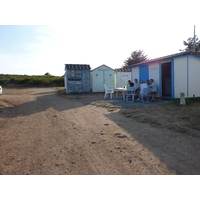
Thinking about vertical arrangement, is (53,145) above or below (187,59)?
below

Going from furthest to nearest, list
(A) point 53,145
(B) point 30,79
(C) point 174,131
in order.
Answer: (B) point 30,79, (C) point 174,131, (A) point 53,145

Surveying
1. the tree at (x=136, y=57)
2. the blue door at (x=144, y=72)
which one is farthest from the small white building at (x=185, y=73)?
the tree at (x=136, y=57)

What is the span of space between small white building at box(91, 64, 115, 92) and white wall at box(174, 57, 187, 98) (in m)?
8.49

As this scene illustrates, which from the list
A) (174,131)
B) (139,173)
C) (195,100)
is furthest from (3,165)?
(195,100)

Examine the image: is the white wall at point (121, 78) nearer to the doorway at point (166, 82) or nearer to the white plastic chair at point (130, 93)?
the doorway at point (166, 82)

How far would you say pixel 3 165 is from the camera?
8.69ft

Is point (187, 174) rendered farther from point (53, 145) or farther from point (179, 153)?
point (53, 145)

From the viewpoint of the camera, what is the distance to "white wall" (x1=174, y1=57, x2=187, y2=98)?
356 inches

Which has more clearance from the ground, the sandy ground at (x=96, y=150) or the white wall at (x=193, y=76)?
the white wall at (x=193, y=76)

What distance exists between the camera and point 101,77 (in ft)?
55.4

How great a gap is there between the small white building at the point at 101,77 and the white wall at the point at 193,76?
8.72 metres

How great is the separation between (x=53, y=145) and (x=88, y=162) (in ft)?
3.37

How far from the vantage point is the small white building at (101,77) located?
54.7ft

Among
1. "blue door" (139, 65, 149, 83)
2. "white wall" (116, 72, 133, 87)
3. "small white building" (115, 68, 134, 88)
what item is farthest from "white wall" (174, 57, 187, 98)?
"white wall" (116, 72, 133, 87)
